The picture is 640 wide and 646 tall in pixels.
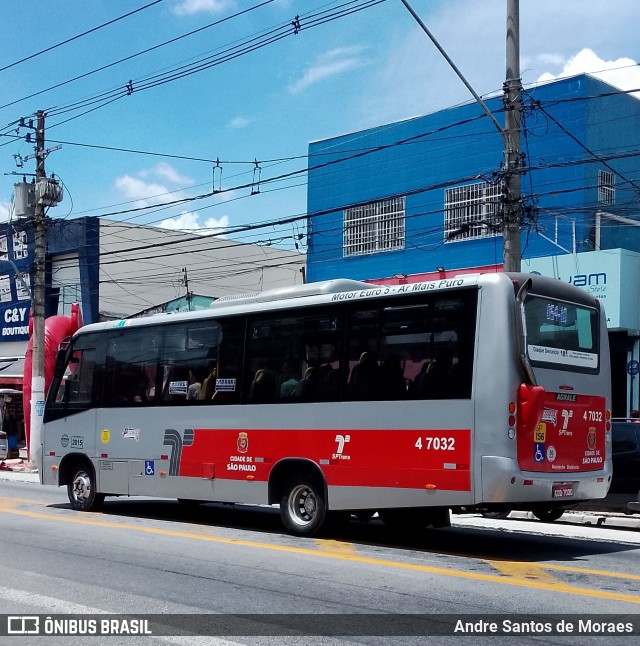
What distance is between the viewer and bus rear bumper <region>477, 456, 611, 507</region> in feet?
35.1

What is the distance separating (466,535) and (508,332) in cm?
393

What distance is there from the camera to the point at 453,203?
30.5m

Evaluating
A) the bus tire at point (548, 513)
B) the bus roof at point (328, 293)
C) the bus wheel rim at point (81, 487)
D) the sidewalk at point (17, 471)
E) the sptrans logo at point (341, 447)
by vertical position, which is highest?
the bus roof at point (328, 293)

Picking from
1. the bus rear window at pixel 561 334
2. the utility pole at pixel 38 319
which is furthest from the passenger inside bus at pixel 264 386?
the utility pole at pixel 38 319

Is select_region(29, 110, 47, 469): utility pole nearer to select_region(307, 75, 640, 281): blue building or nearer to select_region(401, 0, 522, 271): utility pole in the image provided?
select_region(307, 75, 640, 281): blue building

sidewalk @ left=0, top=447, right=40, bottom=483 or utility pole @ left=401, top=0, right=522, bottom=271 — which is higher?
utility pole @ left=401, top=0, right=522, bottom=271

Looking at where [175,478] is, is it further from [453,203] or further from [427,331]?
[453,203]

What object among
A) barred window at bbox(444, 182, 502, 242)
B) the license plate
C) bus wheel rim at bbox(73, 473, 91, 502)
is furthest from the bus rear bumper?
barred window at bbox(444, 182, 502, 242)

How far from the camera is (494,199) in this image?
93.1ft

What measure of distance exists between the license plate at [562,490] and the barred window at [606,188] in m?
18.0

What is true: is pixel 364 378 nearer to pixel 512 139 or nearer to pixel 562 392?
pixel 562 392

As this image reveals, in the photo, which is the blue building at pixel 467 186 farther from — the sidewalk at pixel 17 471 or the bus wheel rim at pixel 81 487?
the bus wheel rim at pixel 81 487

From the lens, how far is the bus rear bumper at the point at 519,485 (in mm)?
10703

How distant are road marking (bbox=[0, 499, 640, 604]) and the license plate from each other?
1.80 meters
